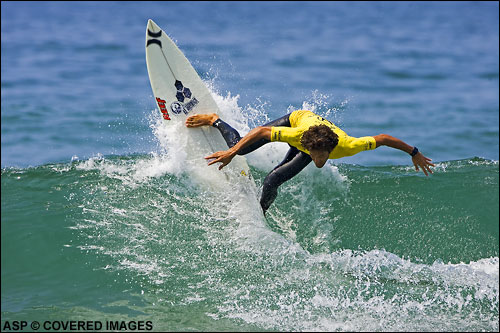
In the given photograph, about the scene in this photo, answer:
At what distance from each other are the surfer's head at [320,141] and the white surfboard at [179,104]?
70.7 inches

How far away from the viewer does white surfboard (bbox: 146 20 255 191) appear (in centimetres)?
746

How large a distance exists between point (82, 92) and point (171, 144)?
10277 millimetres

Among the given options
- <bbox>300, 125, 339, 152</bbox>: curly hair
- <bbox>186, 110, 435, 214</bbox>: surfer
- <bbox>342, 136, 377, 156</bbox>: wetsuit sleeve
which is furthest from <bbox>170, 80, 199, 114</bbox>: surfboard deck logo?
<bbox>342, 136, 377, 156</bbox>: wetsuit sleeve

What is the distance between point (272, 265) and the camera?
6098mm

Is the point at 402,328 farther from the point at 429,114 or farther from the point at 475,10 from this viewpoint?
the point at 475,10

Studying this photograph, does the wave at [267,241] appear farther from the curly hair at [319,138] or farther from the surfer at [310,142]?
the curly hair at [319,138]

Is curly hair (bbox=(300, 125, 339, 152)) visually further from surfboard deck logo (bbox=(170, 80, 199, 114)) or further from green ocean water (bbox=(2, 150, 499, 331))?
surfboard deck logo (bbox=(170, 80, 199, 114))

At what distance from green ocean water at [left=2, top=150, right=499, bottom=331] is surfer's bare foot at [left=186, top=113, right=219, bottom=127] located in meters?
0.71

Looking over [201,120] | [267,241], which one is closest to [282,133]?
[267,241]

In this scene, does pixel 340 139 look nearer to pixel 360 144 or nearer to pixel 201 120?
pixel 360 144

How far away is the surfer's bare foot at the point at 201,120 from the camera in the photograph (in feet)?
24.2

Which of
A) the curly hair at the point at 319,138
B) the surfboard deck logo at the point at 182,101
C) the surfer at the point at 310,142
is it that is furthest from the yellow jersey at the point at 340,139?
the surfboard deck logo at the point at 182,101

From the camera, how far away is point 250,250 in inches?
248

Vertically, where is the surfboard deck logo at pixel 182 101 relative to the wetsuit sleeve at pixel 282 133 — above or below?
above
